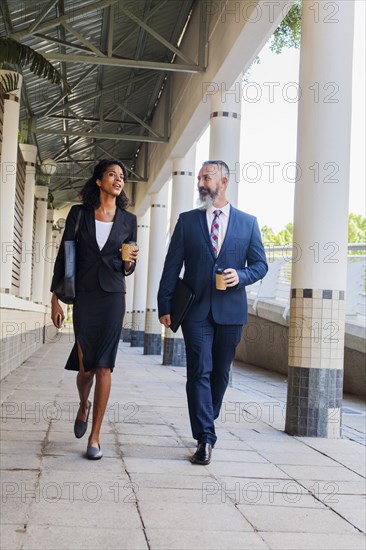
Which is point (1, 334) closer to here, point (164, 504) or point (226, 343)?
point (226, 343)

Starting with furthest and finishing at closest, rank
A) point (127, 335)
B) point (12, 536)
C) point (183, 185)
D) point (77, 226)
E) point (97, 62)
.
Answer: point (127, 335) → point (183, 185) → point (97, 62) → point (77, 226) → point (12, 536)

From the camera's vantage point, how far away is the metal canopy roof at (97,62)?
36.7ft

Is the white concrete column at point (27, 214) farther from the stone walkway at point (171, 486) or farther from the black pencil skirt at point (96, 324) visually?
the black pencil skirt at point (96, 324)

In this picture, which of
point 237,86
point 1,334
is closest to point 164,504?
point 1,334

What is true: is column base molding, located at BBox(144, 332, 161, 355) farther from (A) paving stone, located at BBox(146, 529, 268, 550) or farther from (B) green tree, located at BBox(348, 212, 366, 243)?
(B) green tree, located at BBox(348, 212, 366, 243)

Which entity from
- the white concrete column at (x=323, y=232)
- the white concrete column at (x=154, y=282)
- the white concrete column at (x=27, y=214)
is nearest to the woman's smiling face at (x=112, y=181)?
the white concrete column at (x=323, y=232)

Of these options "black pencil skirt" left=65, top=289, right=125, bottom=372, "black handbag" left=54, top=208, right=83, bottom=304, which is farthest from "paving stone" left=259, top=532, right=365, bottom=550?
"black handbag" left=54, top=208, right=83, bottom=304

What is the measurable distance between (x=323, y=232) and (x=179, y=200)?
9.31m

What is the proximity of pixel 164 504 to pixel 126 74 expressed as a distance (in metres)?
14.7

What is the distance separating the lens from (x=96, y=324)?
14.8ft

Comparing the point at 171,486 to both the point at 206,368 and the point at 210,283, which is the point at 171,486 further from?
the point at 210,283

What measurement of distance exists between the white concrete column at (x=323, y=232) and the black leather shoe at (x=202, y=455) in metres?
1.58

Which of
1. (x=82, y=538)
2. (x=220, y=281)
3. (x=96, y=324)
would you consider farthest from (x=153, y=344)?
(x=82, y=538)

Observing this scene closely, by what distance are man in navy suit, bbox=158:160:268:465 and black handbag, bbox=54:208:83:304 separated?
1.76 feet
